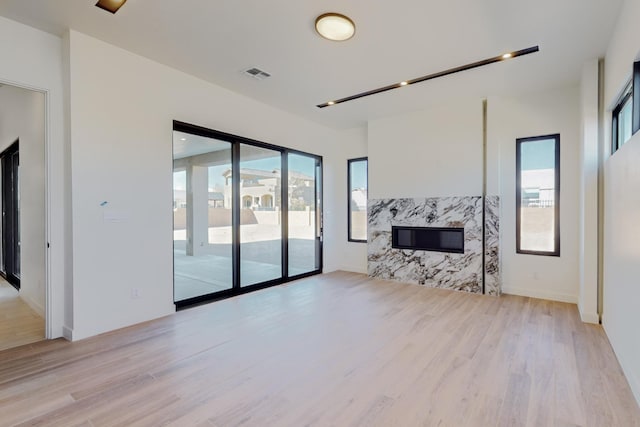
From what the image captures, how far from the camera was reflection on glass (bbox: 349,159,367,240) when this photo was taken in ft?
21.6

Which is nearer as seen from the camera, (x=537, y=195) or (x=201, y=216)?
(x=201, y=216)

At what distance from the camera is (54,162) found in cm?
320

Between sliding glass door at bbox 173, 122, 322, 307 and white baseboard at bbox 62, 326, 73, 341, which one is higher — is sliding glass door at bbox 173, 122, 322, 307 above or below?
above

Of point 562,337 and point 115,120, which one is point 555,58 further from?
point 115,120

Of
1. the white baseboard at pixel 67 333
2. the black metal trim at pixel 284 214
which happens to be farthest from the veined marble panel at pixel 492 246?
the white baseboard at pixel 67 333

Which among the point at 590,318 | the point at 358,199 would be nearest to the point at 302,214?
the point at 358,199

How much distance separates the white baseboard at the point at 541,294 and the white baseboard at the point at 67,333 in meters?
5.68

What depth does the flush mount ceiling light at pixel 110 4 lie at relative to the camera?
2674 millimetres

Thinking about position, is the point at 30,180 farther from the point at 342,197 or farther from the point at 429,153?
the point at 429,153

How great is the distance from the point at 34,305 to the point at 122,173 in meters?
2.39

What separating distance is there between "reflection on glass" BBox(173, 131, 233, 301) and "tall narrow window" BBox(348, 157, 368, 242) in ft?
9.37

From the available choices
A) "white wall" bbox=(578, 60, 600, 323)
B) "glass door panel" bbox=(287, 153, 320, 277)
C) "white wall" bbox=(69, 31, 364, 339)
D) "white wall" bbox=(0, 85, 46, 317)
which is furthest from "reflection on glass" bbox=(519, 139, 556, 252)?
"white wall" bbox=(0, 85, 46, 317)

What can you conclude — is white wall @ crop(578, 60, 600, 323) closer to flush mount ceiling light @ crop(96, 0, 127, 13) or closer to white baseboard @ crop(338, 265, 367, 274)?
white baseboard @ crop(338, 265, 367, 274)

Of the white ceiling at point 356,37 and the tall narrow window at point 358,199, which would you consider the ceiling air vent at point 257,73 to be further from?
the tall narrow window at point 358,199
